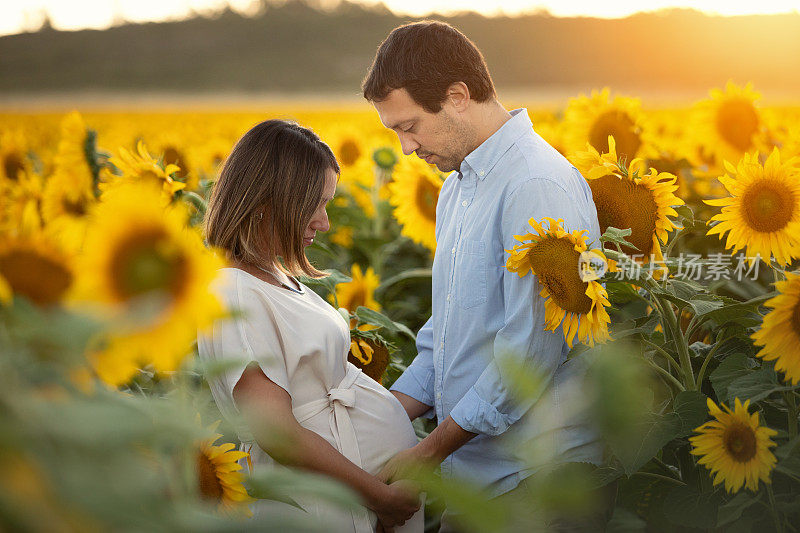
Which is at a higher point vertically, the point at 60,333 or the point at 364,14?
the point at 364,14

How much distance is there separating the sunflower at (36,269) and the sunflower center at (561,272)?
1158 millimetres

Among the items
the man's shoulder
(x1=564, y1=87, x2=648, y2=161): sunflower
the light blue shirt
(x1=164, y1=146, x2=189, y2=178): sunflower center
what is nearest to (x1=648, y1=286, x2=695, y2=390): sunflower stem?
the light blue shirt

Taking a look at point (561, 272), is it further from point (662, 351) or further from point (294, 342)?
point (294, 342)

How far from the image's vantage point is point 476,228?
2105 millimetres

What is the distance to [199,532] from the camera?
460 mm

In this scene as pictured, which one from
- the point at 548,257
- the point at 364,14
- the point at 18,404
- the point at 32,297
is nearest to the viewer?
the point at 18,404

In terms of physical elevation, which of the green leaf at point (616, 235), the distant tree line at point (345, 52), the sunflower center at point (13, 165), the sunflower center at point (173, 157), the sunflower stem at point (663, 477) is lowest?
the sunflower stem at point (663, 477)

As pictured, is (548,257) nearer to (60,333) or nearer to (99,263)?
(99,263)

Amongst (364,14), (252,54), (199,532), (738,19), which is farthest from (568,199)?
(364,14)

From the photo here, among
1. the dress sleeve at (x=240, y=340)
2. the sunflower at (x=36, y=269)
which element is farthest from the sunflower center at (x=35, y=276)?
the dress sleeve at (x=240, y=340)

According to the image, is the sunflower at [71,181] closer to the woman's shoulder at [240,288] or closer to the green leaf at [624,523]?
the woman's shoulder at [240,288]

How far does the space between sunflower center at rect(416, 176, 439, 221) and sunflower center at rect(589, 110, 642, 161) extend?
69 cm

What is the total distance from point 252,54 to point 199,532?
6418 cm

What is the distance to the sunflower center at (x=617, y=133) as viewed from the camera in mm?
2875
